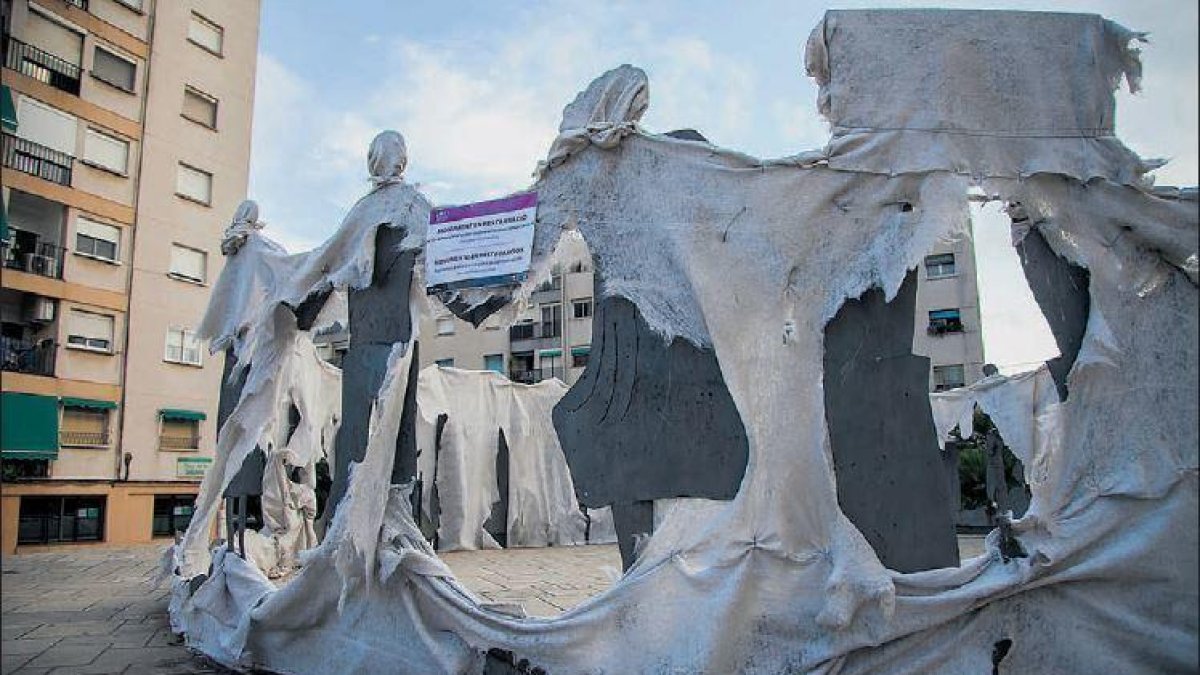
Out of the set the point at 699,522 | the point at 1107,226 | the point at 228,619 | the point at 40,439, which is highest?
the point at 1107,226

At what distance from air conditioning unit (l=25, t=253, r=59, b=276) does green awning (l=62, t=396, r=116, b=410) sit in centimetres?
297

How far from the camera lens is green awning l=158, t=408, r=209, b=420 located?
20578 millimetres

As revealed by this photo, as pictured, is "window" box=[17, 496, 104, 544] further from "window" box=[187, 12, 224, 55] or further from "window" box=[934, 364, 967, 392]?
"window" box=[934, 364, 967, 392]

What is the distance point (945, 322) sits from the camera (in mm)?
28719

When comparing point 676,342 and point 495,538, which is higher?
point 676,342

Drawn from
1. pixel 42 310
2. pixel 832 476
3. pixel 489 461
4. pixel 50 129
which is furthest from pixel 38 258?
pixel 832 476

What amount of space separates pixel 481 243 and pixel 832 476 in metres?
1.96

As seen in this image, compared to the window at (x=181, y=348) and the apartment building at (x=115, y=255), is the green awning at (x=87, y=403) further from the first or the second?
the window at (x=181, y=348)

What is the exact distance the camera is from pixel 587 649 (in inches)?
126

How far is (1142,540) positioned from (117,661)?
5159mm

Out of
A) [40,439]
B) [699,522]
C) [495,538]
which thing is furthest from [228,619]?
[495,538]

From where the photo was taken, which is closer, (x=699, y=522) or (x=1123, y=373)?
(x=1123, y=373)

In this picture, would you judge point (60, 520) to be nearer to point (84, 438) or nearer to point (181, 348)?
point (84, 438)

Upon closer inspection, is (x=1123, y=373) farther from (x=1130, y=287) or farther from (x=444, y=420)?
(x=444, y=420)
